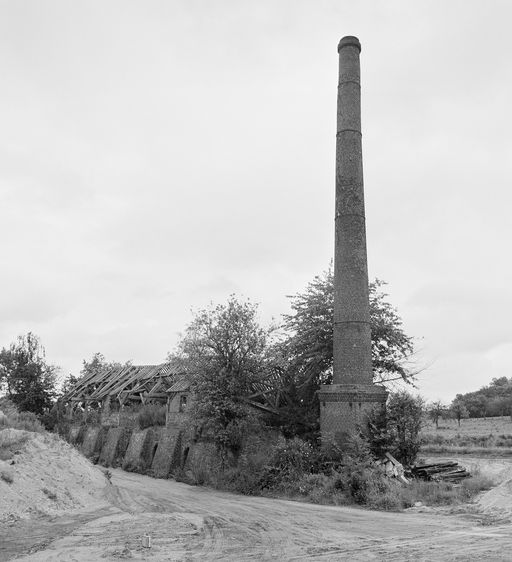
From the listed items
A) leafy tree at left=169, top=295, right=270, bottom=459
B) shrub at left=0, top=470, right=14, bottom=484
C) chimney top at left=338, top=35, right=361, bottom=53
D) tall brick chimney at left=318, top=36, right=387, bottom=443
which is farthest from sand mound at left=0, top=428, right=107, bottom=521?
chimney top at left=338, top=35, right=361, bottom=53

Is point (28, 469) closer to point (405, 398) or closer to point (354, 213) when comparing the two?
point (405, 398)

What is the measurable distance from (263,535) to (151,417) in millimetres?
23193

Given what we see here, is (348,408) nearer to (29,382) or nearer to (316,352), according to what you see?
(316,352)

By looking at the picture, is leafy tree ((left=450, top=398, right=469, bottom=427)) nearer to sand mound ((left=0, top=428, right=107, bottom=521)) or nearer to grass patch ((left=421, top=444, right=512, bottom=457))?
grass patch ((left=421, top=444, right=512, bottom=457))

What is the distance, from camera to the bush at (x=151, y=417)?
33.8 metres

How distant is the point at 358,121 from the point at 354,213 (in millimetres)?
4259

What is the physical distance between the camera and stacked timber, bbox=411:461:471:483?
19.3 m

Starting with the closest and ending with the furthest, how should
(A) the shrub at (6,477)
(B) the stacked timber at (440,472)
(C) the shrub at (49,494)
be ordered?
1. (A) the shrub at (6,477)
2. (C) the shrub at (49,494)
3. (B) the stacked timber at (440,472)

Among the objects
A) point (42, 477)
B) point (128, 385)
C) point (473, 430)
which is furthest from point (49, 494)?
point (473, 430)

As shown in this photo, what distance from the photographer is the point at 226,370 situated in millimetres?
22938

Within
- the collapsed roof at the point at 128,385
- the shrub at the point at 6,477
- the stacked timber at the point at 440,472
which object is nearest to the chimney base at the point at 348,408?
the stacked timber at the point at 440,472

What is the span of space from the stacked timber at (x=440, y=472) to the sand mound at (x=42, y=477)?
35.4 feet

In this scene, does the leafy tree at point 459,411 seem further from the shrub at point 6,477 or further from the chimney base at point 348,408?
the shrub at point 6,477

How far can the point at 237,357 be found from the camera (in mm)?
23375
